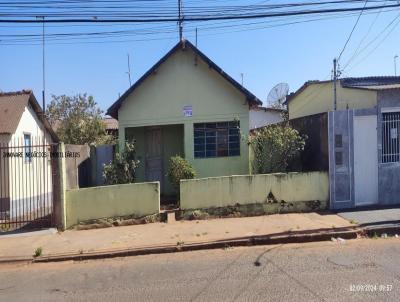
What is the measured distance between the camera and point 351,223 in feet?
35.1

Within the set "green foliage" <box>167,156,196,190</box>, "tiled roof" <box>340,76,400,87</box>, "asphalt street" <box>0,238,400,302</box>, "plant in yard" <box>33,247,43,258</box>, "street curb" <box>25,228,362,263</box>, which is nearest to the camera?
"asphalt street" <box>0,238,400,302</box>

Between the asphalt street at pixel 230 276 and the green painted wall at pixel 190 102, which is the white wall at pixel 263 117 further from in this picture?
the asphalt street at pixel 230 276

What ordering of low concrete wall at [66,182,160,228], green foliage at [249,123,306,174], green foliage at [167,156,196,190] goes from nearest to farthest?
low concrete wall at [66,182,160,228] < green foliage at [249,123,306,174] < green foliage at [167,156,196,190]

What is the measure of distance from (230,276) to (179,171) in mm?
6951

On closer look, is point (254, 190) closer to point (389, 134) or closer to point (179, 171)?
point (179, 171)

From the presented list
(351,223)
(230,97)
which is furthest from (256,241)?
(230,97)

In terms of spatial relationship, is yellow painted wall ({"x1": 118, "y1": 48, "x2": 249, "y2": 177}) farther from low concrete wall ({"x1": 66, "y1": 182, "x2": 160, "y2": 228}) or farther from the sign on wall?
low concrete wall ({"x1": 66, "y1": 182, "x2": 160, "y2": 228})

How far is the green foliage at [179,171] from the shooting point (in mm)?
13992

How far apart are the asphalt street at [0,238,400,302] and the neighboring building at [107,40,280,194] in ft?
20.8

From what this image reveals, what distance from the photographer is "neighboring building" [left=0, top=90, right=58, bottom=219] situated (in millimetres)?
14320

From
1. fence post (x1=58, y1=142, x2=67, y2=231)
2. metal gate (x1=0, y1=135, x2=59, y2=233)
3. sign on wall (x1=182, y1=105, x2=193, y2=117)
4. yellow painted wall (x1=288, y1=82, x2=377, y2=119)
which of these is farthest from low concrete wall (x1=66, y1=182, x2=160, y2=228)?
yellow painted wall (x1=288, y1=82, x2=377, y2=119)

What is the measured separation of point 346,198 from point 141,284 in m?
7.12

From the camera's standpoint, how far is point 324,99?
21.5 meters

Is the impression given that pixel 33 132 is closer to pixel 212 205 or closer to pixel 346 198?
pixel 212 205
